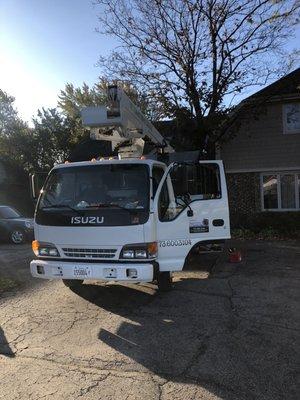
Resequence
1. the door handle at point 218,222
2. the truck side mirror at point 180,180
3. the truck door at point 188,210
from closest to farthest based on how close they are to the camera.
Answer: the truck door at point 188,210
the truck side mirror at point 180,180
the door handle at point 218,222

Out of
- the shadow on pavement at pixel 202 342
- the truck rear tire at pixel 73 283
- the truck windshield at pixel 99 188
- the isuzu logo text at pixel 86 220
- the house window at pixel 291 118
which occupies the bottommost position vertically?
the shadow on pavement at pixel 202 342

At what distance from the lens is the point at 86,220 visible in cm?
715

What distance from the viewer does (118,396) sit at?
445 centimetres

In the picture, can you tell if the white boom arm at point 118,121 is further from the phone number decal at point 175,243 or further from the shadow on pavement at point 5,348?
the shadow on pavement at point 5,348

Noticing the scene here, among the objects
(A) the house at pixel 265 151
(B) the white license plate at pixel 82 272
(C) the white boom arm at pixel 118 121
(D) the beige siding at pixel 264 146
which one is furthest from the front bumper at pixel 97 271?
(D) the beige siding at pixel 264 146

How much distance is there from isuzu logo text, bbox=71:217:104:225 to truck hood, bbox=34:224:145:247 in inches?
2.9

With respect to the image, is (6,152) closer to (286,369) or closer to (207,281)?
(207,281)

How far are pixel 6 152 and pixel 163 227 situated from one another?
2949 centimetres

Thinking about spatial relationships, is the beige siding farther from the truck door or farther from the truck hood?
the truck hood

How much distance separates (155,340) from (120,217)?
6.24 feet

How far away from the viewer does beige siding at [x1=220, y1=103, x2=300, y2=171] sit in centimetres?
1986

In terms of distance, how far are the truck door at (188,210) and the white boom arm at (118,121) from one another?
109cm

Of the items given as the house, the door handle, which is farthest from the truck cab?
the house

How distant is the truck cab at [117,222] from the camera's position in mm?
6992
